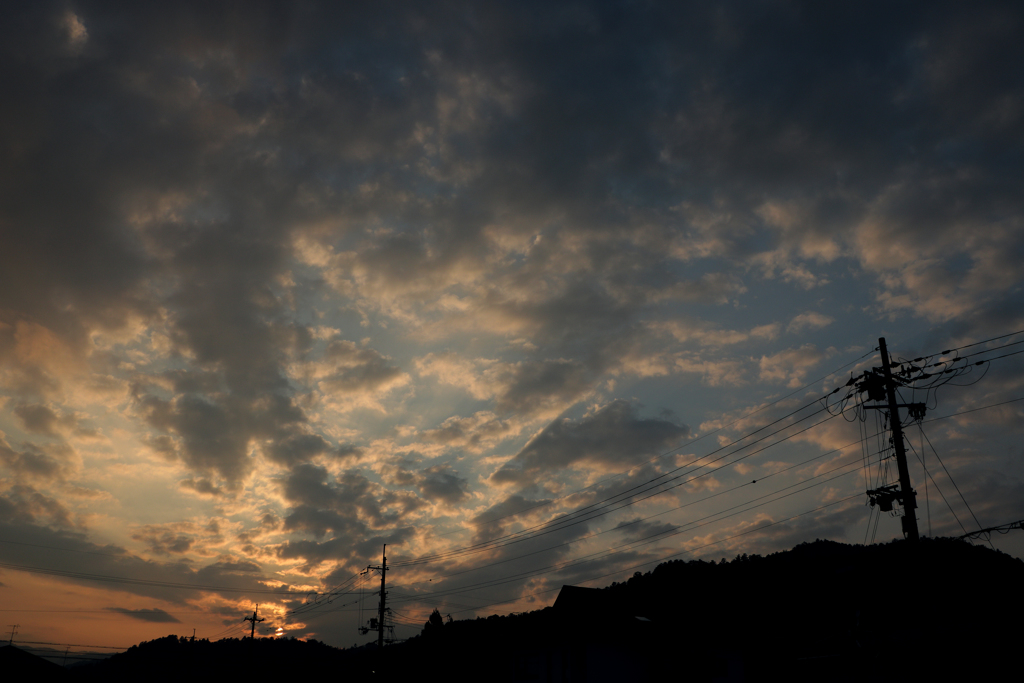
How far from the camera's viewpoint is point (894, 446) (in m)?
26.0

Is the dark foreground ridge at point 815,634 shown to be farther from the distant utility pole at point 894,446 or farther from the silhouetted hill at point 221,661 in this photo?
the silhouetted hill at point 221,661

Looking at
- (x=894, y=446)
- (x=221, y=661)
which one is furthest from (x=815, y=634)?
(x=221, y=661)

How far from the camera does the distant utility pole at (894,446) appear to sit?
24531mm

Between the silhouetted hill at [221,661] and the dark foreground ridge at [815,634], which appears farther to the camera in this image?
the silhouetted hill at [221,661]

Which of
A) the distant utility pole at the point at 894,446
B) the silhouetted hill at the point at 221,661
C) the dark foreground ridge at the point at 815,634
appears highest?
the distant utility pole at the point at 894,446

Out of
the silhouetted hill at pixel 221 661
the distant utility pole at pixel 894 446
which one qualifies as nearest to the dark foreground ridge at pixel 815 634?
the distant utility pole at pixel 894 446

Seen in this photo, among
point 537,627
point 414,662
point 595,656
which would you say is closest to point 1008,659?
point 595,656

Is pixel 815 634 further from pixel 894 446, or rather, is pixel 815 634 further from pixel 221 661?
pixel 221 661

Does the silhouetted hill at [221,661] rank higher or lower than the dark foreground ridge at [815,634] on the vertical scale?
lower

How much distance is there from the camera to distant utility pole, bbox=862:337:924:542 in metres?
24.5

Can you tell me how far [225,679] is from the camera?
326 ft

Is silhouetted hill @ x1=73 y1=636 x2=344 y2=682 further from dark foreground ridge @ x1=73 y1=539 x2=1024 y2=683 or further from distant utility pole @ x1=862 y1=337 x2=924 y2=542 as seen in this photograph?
distant utility pole @ x1=862 y1=337 x2=924 y2=542

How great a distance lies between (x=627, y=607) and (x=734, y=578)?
135ft

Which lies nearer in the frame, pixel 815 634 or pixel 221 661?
pixel 815 634
